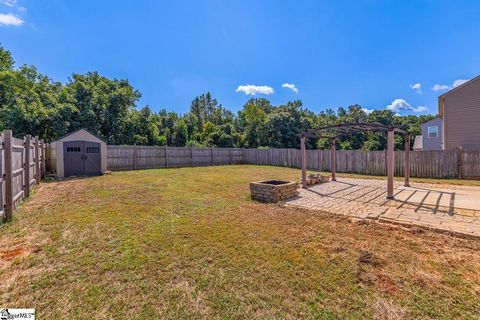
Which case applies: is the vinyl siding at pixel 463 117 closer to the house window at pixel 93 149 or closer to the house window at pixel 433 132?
the house window at pixel 433 132

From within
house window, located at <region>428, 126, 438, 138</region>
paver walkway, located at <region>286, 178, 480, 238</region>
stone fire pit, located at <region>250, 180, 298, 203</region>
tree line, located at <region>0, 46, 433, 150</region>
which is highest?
tree line, located at <region>0, 46, 433, 150</region>

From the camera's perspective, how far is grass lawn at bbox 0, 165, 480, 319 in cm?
199

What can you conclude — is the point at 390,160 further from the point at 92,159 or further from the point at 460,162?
the point at 92,159

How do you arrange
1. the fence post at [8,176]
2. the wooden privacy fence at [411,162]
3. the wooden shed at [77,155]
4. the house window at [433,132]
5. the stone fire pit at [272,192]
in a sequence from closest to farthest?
the fence post at [8,176] < the stone fire pit at [272,192] < the wooden privacy fence at [411,162] < the wooden shed at [77,155] < the house window at [433,132]

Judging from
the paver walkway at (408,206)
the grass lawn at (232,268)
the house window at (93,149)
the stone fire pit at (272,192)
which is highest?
the house window at (93,149)

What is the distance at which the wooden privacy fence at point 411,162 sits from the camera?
10.5 m

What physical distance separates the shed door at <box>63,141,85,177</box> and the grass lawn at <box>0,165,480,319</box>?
7.66 m

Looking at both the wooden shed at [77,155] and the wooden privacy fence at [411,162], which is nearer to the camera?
Answer: the wooden privacy fence at [411,162]

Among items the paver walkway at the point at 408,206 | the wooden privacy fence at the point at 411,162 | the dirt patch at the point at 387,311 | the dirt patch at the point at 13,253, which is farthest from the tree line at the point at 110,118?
the dirt patch at the point at 387,311

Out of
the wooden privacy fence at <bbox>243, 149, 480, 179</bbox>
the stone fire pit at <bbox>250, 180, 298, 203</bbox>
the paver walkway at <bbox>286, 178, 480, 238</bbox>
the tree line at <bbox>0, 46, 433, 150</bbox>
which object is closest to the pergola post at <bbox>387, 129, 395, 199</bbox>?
the paver walkway at <bbox>286, 178, 480, 238</bbox>

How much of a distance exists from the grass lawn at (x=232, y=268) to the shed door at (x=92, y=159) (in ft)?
26.3

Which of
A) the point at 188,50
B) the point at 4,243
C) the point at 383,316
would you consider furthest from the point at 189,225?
the point at 188,50

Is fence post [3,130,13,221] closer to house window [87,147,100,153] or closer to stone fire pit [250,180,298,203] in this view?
stone fire pit [250,180,298,203]

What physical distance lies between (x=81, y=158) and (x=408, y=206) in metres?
13.5
